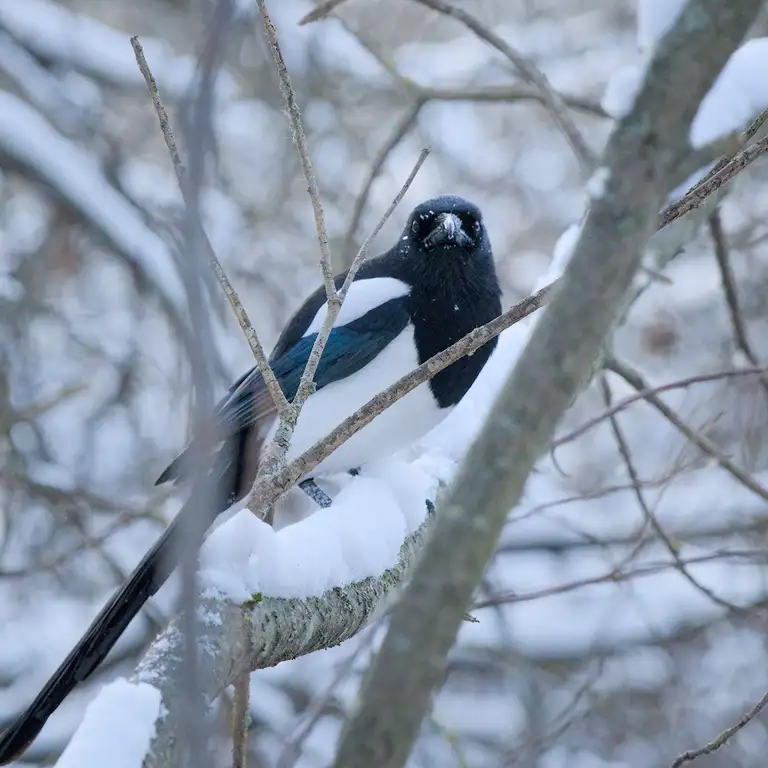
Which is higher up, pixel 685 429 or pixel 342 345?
pixel 342 345

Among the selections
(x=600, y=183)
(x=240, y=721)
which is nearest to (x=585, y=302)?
(x=600, y=183)

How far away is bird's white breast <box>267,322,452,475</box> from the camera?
2799 millimetres

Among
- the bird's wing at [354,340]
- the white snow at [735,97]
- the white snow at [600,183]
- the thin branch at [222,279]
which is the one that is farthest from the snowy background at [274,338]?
the white snow at [600,183]

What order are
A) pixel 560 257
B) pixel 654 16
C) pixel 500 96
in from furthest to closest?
pixel 500 96 < pixel 560 257 < pixel 654 16

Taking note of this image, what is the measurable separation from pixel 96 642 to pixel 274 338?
3263 mm

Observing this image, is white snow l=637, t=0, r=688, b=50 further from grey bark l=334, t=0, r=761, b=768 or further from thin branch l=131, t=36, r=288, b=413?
thin branch l=131, t=36, r=288, b=413

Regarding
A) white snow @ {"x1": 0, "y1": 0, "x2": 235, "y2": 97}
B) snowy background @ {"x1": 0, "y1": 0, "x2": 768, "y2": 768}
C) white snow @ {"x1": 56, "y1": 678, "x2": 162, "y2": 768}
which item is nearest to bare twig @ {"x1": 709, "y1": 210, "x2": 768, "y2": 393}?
snowy background @ {"x1": 0, "y1": 0, "x2": 768, "y2": 768}

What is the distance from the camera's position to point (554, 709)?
4.73 metres

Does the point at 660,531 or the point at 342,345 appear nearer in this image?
the point at 660,531

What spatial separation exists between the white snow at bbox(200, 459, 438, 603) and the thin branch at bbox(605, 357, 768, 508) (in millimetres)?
537

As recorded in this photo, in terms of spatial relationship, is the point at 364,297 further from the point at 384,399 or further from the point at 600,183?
the point at 600,183

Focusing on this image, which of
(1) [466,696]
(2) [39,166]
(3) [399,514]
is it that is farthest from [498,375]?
(1) [466,696]

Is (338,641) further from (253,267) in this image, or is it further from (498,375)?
(253,267)

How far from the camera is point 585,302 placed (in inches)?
36.6
